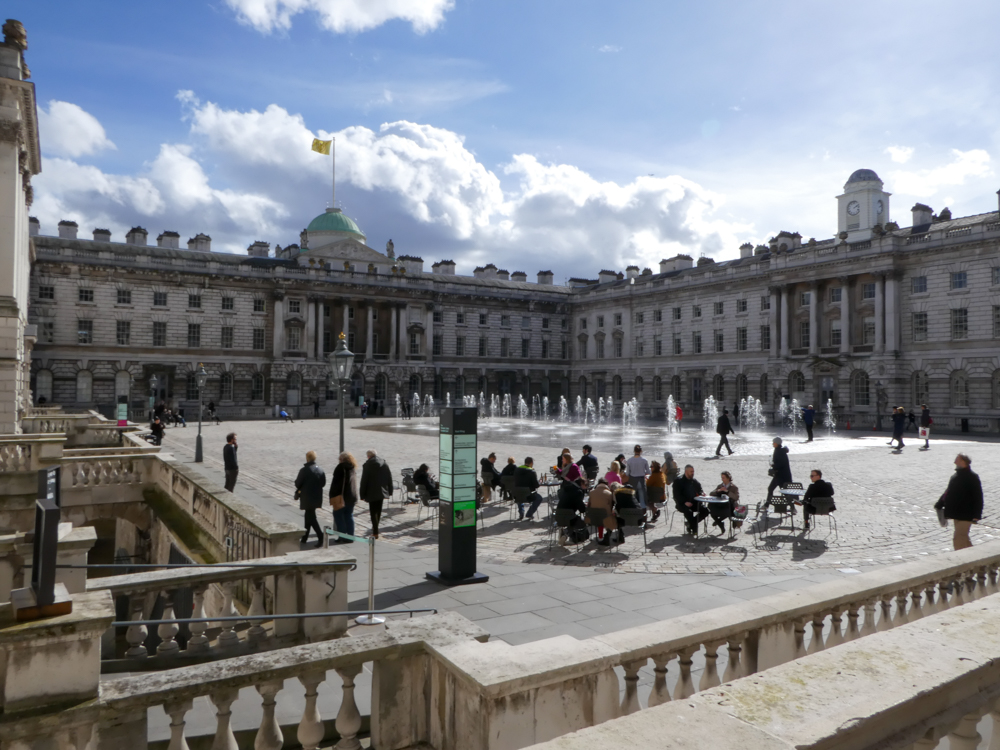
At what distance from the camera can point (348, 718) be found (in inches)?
144

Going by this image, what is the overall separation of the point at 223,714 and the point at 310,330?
6073 cm

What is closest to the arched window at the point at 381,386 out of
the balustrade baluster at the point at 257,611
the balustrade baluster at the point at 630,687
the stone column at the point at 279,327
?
the stone column at the point at 279,327

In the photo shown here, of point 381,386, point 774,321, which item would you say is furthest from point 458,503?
point 381,386

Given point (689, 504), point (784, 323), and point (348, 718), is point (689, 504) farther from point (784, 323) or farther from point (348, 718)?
point (784, 323)

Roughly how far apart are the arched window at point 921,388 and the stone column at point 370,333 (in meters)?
44.2

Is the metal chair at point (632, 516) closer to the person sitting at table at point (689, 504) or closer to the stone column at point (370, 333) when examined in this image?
the person sitting at table at point (689, 504)

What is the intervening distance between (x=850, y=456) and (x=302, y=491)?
22.4m

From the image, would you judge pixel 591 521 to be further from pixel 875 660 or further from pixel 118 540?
pixel 118 540

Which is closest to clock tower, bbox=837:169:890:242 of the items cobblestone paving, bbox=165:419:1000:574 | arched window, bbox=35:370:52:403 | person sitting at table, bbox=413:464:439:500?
cobblestone paving, bbox=165:419:1000:574

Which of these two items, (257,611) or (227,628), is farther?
(257,611)

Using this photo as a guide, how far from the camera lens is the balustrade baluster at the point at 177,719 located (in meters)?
3.46

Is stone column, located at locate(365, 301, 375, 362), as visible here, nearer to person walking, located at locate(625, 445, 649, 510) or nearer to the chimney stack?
the chimney stack

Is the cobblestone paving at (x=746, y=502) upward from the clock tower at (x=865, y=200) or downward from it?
downward

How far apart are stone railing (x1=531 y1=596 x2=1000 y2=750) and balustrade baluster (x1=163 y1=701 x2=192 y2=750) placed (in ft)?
7.45
